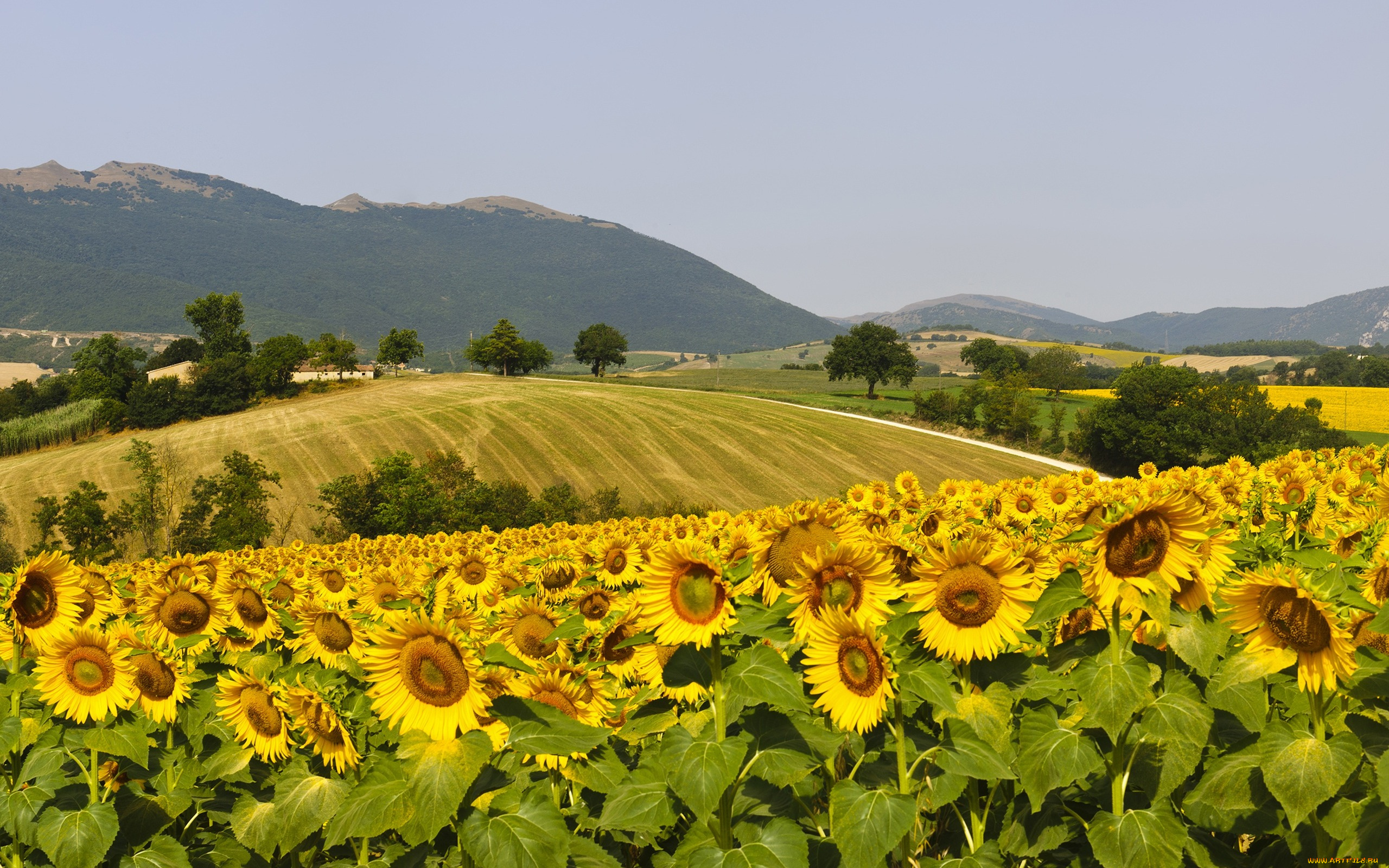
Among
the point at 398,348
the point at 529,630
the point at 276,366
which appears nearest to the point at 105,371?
the point at 276,366

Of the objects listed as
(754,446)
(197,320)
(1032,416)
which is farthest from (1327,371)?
(197,320)

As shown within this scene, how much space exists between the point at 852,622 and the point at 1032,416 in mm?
A: 97226

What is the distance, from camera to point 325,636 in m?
4.29

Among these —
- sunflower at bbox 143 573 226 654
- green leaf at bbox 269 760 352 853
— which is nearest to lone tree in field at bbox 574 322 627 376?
sunflower at bbox 143 573 226 654

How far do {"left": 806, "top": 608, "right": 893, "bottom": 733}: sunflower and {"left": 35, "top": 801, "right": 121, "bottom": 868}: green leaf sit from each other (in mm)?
3334

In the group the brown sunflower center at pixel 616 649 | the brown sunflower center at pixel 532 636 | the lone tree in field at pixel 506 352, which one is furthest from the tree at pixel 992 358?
the brown sunflower center at pixel 532 636

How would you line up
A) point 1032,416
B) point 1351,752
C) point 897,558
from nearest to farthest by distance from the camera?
point 1351,752 → point 897,558 → point 1032,416

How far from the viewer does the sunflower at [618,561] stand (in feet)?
18.1

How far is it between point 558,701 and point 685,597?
3.41ft

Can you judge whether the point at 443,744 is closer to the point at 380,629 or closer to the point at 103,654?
the point at 380,629

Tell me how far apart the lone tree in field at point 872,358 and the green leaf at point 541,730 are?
121263 mm

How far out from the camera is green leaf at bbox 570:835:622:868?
321cm

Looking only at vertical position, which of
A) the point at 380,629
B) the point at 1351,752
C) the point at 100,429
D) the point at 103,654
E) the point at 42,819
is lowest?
the point at 100,429

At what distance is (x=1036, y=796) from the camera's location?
9.18ft
